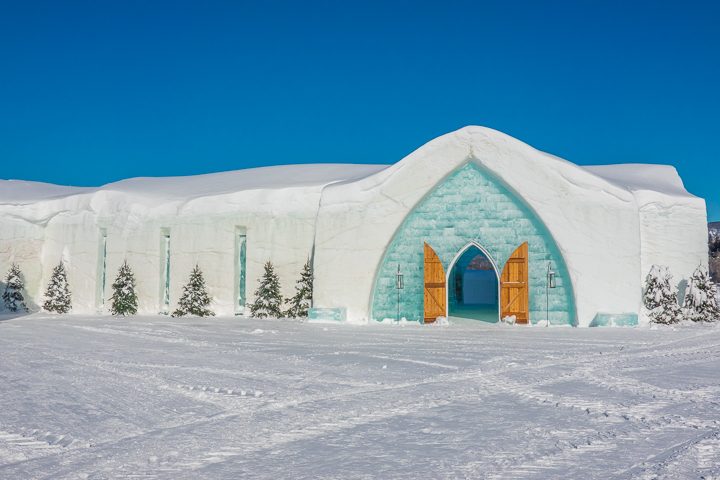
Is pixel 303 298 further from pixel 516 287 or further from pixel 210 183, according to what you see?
pixel 210 183

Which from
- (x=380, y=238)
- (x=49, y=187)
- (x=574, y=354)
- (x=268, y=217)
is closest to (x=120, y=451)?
(x=574, y=354)

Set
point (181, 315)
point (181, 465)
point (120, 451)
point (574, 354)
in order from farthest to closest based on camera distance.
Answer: point (181, 315) < point (574, 354) < point (120, 451) < point (181, 465)

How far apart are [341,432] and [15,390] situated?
3.61 meters

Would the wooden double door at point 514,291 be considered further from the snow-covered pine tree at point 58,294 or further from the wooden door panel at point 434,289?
the snow-covered pine tree at point 58,294

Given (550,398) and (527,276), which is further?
(527,276)

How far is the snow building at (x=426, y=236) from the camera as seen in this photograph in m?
15.9

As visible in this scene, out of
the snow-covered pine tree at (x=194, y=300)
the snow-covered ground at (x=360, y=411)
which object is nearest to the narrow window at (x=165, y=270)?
the snow-covered pine tree at (x=194, y=300)

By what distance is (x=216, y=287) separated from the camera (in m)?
19.7

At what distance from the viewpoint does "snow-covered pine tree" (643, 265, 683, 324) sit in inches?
640

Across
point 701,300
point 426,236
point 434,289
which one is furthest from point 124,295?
point 701,300

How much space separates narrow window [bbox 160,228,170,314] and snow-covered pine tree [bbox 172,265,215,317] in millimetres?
993

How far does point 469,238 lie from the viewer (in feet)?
55.2

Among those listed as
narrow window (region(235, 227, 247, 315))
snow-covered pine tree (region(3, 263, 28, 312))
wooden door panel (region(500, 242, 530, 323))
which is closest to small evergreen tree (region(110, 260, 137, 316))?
narrow window (region(235, 227, 247, 315))

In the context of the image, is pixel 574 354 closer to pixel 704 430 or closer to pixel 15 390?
pixel 704 430
